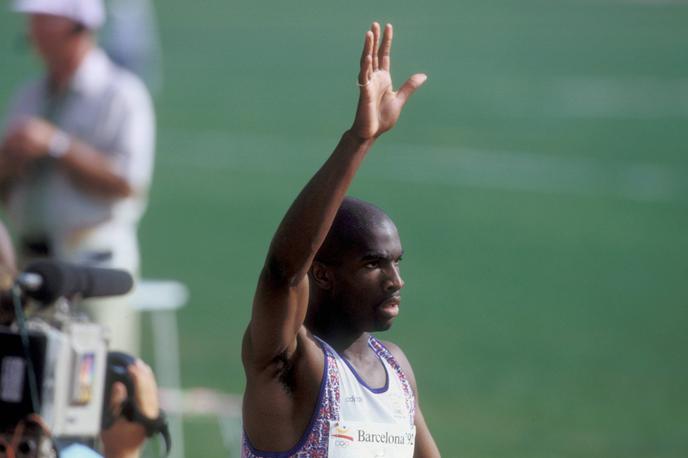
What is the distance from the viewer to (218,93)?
26062 mm

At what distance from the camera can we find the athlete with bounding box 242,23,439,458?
3.34m

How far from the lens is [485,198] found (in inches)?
737

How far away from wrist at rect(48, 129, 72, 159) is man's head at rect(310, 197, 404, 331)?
3.57 metres

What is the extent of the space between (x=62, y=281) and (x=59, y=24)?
11.1 ft

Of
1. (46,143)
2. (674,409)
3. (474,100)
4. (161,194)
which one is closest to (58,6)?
(46,143)

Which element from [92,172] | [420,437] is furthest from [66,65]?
[420,437]

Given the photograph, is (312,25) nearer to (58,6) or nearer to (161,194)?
(161,194)

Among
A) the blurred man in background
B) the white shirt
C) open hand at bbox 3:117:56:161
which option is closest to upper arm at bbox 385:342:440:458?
the blurred man in background

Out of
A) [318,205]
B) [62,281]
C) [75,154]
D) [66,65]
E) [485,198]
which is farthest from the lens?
[485,198]

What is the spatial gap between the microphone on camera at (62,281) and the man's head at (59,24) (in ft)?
10.3

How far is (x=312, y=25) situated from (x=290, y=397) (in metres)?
31.1

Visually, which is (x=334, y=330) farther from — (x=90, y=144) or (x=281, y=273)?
(x=90, y=144)

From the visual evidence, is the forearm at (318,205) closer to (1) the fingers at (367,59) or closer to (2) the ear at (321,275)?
(1) the fingers at (367,59)

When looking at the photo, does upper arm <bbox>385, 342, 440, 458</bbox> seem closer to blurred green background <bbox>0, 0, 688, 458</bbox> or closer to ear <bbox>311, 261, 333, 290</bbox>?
ear <bbox>311, 261, 333, 290</bbox>
